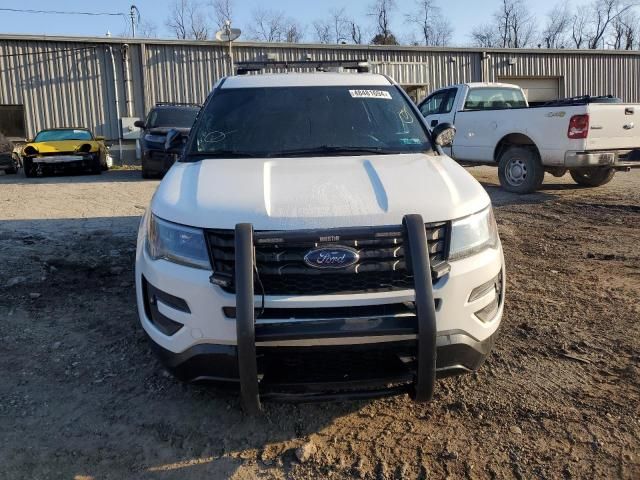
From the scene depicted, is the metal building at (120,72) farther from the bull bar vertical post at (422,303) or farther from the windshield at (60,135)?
the bull bar vertical post at (422,303)

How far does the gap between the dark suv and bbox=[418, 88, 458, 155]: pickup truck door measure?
5.29 metres

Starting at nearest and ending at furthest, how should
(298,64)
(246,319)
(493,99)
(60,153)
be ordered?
(246,319) → (298,64) → (493,99) → (60,153)

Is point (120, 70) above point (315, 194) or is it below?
above

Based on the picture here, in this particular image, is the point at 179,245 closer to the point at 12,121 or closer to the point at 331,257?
the point at 331,257

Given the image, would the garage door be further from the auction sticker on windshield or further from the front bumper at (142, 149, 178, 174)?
the auction sticker on windshield

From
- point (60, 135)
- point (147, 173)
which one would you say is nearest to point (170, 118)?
point (147, 173)

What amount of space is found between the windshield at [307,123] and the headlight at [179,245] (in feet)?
3.50

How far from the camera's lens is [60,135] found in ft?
50.9

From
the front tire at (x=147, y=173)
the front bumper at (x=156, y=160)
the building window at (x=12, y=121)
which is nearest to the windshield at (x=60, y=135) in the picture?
the front tire at (x=147, y=173)

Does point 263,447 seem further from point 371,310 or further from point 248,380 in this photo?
point 371,310

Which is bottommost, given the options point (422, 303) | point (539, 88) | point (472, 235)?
point (422, 303)

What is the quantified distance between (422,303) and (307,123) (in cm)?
207

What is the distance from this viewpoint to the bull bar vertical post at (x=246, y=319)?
248 centimetres

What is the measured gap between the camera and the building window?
19.0 m
